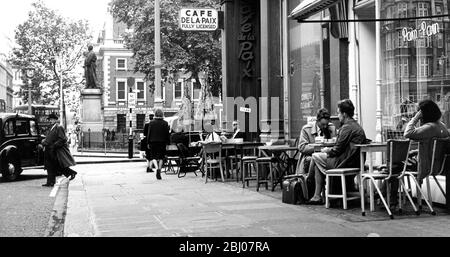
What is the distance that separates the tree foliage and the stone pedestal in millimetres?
3634

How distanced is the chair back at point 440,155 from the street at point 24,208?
5.19m

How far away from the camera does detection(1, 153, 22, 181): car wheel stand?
15773 millimetres

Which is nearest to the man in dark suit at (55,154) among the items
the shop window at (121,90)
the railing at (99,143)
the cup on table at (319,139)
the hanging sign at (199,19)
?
the hanging sign at (199,19)

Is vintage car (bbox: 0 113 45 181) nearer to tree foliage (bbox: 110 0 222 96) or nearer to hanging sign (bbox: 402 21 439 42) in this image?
hanging sign (bbox: 402 21 439 42)

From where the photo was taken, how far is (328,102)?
1247 cm

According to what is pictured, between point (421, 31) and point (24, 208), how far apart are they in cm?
746

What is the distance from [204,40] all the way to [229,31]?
865 inches

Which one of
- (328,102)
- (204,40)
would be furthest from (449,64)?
(204,40)

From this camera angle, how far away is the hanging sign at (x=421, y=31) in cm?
931

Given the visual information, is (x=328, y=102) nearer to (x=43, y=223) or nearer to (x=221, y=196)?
(x=221, y=196)

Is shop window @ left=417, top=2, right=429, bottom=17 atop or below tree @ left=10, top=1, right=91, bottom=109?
below

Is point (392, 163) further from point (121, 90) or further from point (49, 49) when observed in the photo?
point (121, 90)

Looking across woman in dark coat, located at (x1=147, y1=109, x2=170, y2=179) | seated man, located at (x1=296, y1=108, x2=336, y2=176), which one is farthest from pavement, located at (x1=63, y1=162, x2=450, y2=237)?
woman in dark coat, located at (x1=147, y1=109, x2=170, y2=179)

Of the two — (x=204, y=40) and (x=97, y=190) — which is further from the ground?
(x=204, y=40)
